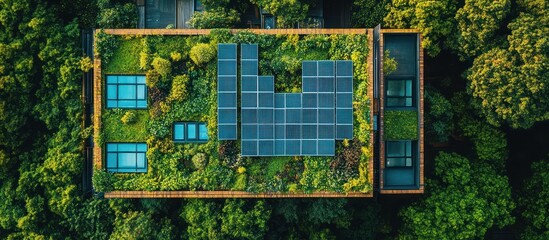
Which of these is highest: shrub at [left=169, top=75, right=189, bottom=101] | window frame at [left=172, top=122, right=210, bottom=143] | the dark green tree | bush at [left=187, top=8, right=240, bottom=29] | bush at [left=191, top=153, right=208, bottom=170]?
bush at [left=187, top=8, right=240, bottom=29]

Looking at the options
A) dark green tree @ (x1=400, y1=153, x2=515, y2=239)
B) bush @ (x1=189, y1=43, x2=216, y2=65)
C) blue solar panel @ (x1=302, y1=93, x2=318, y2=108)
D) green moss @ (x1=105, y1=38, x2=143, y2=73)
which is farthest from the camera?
dark green tree @ (x1=400, y1=153, x2=515, y2=239)

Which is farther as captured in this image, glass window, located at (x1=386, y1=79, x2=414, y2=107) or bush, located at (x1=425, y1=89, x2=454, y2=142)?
bush, located at (x1=425, y1=89, x2=454, y2=142)

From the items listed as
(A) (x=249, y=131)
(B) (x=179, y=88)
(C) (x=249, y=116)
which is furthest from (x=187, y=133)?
(C) (x=249, y=116)

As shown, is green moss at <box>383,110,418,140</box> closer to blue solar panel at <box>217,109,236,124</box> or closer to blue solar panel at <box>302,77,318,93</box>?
blue solar panel at <box>302,77,318,93</box>

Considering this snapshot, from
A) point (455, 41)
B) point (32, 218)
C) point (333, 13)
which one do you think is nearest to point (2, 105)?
point (32, 218)

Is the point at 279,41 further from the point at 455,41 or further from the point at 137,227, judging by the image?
the point at 137,227

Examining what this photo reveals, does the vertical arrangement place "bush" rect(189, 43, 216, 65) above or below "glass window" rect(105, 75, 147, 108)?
above

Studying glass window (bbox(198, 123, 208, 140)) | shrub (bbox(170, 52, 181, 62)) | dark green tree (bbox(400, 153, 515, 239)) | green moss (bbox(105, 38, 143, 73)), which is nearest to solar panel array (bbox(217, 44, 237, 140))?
glass window (bbox(198, 123, 208, 140))

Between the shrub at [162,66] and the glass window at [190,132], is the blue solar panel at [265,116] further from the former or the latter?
the shrub at [162,66]
